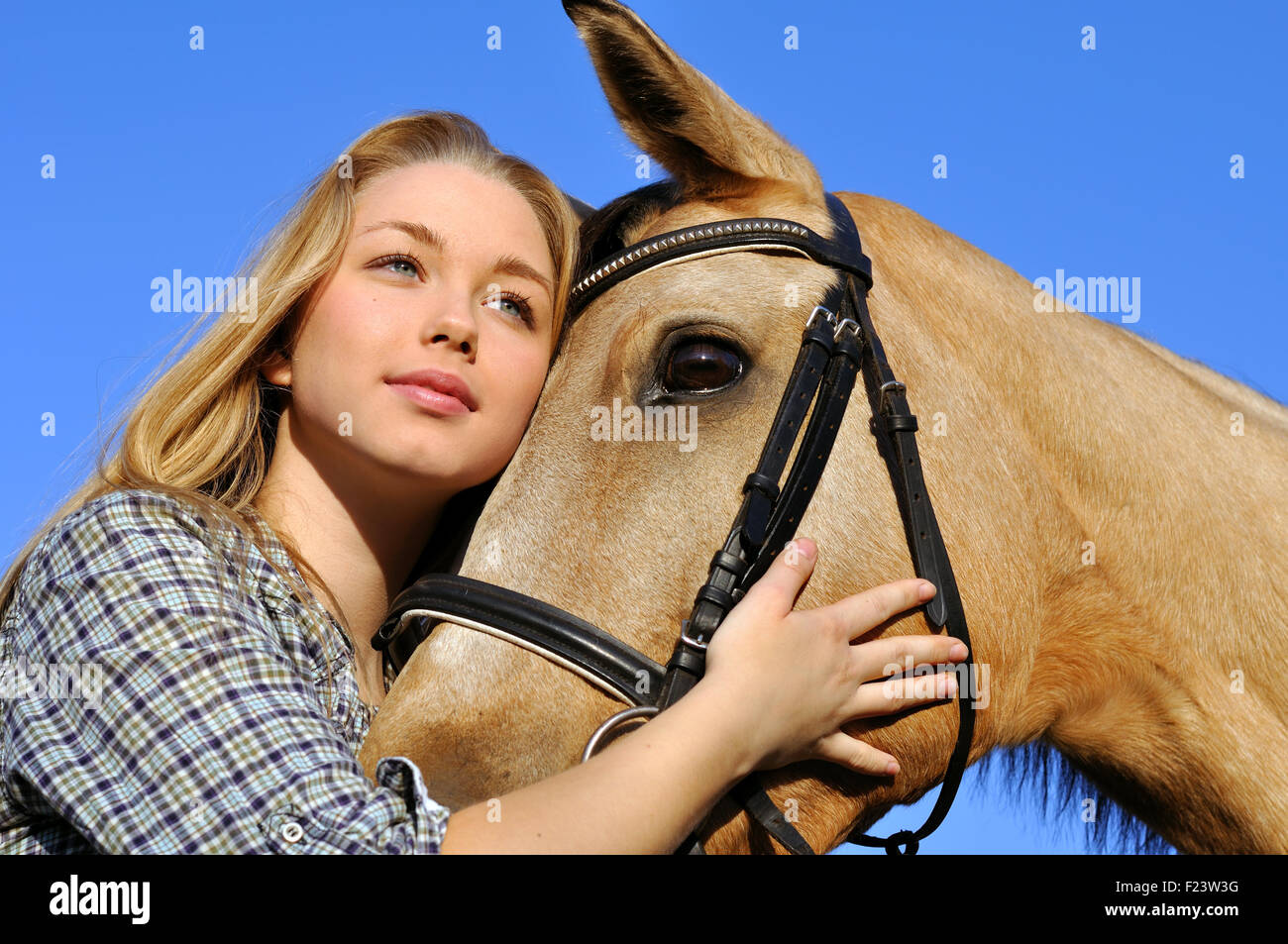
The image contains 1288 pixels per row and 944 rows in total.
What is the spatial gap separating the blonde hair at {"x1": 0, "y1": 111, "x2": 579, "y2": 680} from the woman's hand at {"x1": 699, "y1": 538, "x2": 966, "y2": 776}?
100cm

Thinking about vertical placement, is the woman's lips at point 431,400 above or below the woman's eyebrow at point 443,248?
below

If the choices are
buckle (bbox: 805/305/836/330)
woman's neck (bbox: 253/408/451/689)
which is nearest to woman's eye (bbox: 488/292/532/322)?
woman's neck (bbox: 253/408/451/689)

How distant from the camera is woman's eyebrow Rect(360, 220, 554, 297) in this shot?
2.66m

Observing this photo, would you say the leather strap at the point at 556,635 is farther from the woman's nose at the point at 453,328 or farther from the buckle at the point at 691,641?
the woman's nose at the point at 453,328

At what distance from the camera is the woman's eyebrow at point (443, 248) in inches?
105

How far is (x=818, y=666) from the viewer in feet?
7.06

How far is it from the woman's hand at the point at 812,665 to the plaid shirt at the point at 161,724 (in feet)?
2.12

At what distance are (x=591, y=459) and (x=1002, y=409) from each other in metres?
1.05

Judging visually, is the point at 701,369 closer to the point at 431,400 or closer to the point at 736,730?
the point at 431,400

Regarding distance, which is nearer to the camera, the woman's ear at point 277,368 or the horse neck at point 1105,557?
the horse neck at point 1105,557

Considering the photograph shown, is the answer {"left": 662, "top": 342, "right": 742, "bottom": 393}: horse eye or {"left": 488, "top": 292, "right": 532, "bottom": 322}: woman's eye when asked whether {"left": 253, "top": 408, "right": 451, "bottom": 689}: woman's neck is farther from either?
{"left": 662, "top": 342, "right": 742, "bottom": 393}: horse eye

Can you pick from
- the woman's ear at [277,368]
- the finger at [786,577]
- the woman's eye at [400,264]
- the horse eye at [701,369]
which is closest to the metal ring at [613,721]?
the finger at [786,577]
